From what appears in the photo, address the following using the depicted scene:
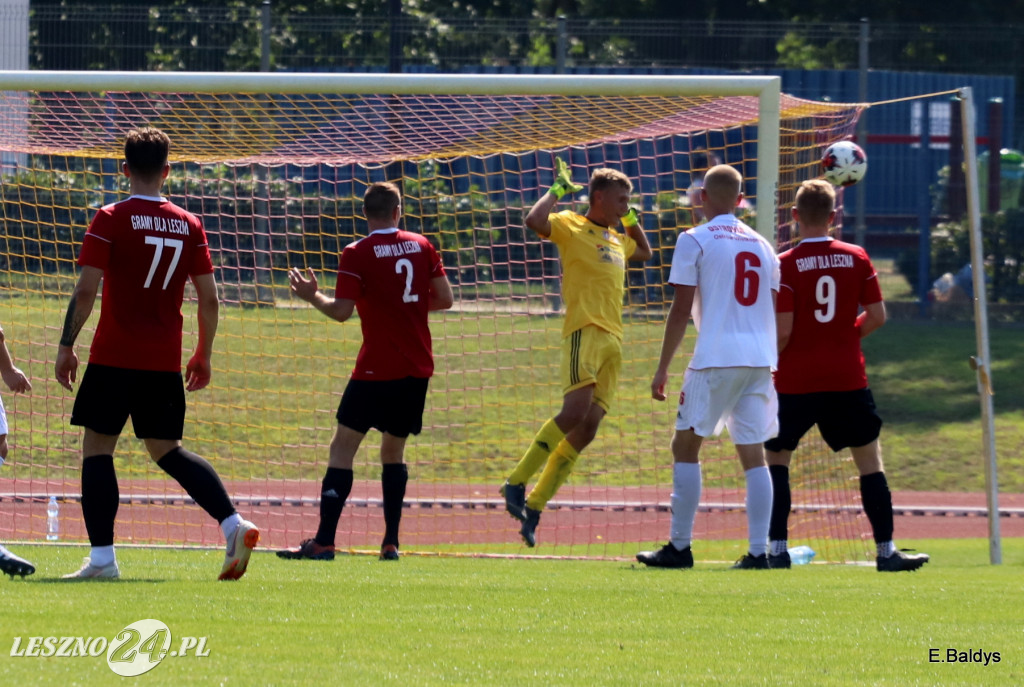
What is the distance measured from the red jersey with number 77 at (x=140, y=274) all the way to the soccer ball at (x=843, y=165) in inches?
161

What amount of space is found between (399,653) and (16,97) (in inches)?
238

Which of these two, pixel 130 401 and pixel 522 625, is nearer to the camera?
pixel 522 625

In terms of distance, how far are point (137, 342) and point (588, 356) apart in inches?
110

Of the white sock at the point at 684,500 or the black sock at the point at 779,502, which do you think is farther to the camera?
the black sock at the point at 779,502

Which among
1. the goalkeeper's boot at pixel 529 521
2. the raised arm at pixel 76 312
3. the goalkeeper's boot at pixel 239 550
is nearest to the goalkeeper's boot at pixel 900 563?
the goalkeeper's boot at pixel 529 521

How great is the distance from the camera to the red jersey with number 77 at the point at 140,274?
556 centimetres

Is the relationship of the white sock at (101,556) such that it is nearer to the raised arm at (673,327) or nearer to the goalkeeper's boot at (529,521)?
the goalkeeper's boot at (529,521)

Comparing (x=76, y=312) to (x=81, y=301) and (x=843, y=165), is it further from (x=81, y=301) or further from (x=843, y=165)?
(x=843, y=165)

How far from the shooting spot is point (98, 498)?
571cm

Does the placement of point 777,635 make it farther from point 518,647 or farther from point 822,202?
point 822,202

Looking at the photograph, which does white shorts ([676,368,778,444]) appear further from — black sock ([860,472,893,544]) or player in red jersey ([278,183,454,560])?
player in red jersey ([278,183,454,560])

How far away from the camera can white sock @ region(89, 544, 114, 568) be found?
18.6 ft
